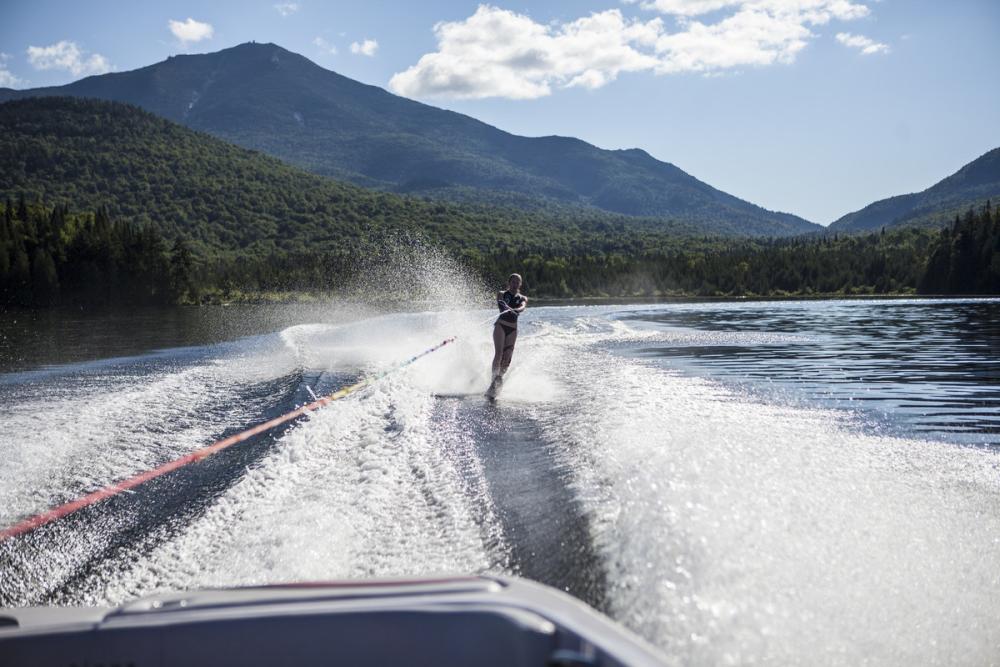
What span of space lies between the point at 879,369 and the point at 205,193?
157 m

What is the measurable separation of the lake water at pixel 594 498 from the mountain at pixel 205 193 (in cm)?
10598

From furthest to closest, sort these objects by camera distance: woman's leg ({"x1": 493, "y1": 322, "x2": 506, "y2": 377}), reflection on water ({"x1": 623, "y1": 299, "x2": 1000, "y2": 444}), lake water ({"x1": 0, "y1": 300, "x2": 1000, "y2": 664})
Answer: woman's leg ({"x1": 493, "y1": 322, "x2": 506, "y2": 377}) → reflection on water ({"x1": 623, "y1": 299, "x2": 1000, "y2": 444}) → lake water ({"x1": 0, "y1": 300, "x2": 1000, "y2": 664})

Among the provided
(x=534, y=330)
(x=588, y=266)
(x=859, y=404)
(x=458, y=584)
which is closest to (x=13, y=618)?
(x=458, y=584)

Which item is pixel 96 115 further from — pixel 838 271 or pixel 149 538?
pixel 149 538

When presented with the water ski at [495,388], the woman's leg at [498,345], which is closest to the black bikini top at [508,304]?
the woman's leg at [498,345]

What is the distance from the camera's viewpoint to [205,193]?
14988 centimetres

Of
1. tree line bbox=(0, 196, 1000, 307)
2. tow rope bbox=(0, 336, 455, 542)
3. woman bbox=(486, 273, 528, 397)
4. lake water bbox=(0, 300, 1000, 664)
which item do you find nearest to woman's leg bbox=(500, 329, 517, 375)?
woman bbox=(486, 273, 528, 397)

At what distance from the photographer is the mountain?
134000mm

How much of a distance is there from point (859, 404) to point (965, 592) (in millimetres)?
6350

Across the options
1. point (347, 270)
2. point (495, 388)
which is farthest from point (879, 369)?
point (347, 270)

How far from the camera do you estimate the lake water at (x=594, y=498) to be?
12.1ft

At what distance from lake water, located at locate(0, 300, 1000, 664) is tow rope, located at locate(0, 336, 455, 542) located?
213mm

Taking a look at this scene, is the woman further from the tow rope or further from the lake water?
the tow rope

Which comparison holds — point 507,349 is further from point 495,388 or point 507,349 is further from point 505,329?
point 495,388
